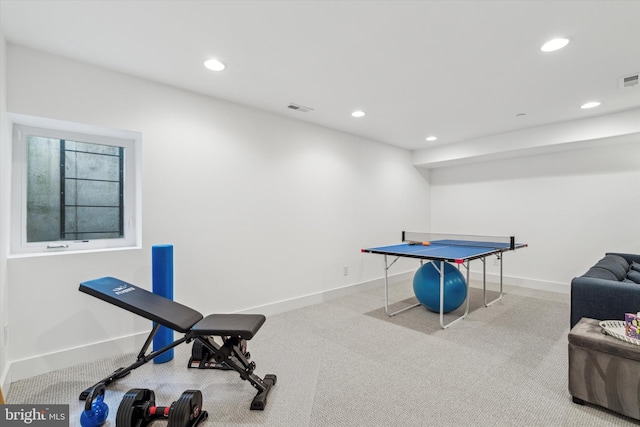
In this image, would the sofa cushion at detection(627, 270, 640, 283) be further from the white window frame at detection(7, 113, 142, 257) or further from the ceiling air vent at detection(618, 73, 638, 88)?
the white window frame at detection(7, 113, 142, 257)

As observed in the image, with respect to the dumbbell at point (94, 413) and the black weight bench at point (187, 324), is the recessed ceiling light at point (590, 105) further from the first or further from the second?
the dumbbell at point (94, 413)

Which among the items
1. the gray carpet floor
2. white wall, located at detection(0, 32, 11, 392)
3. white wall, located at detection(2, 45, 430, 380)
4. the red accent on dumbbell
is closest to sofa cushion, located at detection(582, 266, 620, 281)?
the gray carpet floor

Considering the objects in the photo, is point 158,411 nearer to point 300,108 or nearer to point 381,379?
point 381,379

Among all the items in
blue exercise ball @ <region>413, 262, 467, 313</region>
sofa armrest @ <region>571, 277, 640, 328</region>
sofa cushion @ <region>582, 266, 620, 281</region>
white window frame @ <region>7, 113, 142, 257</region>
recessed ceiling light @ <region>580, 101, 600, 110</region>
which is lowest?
blue exercise ball @ <region>413, 262, 467, 313</region>

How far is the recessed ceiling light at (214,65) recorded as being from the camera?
2523mm

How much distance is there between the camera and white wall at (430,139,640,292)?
426cm

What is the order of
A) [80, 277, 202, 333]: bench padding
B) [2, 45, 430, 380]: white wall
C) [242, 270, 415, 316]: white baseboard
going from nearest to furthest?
1. [80, 277, 202, 333]: bench padding
2. [2, 45, 430, 380]: white wall
3. [242, 270, 415, 316]: white baseboard

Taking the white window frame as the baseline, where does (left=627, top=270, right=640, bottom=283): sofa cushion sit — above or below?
below

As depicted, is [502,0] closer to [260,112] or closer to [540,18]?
[540,18]

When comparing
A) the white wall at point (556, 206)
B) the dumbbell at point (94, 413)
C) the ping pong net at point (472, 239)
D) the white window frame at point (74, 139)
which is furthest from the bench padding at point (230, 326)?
the white wall at point (556, 206)

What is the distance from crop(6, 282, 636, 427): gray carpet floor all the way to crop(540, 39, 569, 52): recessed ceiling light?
8.20 ft

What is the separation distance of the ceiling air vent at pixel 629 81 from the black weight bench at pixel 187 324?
12.9 feet

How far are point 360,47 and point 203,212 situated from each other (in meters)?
2.18

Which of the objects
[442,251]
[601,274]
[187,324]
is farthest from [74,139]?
[601,274]
